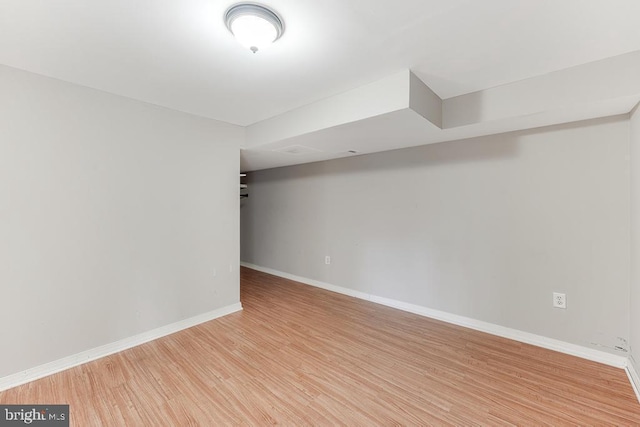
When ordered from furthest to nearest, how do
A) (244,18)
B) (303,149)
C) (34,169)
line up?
(303,149)
(34,169)
(244,18)

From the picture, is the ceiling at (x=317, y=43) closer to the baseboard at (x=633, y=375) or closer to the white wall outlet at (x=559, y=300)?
the white wall outlet at (x=559, y=300)

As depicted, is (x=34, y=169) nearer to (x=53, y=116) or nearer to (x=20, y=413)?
(x=53, y=116)

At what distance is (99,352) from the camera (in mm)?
2359

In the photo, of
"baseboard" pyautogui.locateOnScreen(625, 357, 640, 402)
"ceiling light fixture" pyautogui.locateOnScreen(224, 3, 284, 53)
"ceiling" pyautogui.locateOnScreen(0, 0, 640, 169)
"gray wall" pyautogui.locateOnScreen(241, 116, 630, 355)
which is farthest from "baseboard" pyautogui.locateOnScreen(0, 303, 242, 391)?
"baseboard" pyautogui.locateOnScreen(625, 357, 640, 402)

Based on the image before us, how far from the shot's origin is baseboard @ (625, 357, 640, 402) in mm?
1865

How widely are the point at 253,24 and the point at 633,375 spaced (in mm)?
3531

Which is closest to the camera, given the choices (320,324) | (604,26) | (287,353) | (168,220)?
(604,26)

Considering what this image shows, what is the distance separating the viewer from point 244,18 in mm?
1397

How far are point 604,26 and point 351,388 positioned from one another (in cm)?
276

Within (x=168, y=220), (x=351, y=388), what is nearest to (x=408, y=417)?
(x=351, y=388)

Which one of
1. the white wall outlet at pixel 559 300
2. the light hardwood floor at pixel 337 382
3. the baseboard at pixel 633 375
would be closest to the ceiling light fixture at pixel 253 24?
the light hardwood floor at pixel 337 382

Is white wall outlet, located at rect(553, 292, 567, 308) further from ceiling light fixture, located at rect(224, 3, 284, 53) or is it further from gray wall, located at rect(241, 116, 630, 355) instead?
ceiling light fixture, located at rect(224, 3, 284, 53)

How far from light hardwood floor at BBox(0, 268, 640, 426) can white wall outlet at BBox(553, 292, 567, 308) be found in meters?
0.43

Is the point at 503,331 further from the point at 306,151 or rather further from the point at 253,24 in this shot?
the point at 253,24
